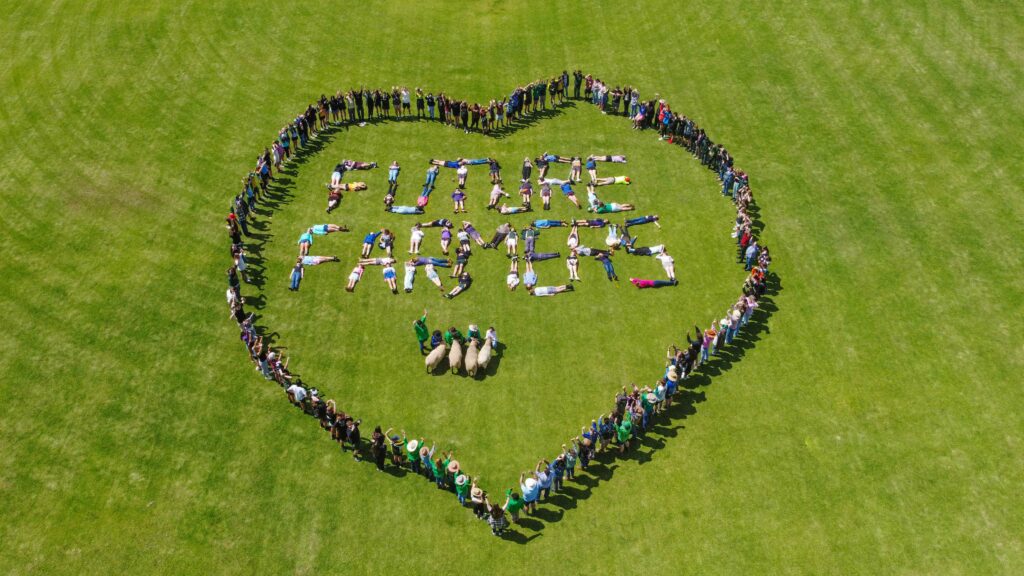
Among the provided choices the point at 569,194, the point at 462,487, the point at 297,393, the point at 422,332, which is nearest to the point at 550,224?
the point at 569,194

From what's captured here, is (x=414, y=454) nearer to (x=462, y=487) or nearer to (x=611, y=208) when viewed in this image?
(x=462, y=487)

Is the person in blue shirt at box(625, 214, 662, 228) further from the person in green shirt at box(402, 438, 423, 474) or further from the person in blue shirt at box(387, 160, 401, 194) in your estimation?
the person in green shirt at box(402, 438, 423, 474)

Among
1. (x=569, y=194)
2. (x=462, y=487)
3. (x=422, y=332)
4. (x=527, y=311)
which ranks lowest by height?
(x=527, y=311)

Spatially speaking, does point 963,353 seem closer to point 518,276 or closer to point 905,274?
point 905,274

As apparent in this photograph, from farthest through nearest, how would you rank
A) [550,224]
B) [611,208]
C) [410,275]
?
[611,208], [550,224], [410,275]

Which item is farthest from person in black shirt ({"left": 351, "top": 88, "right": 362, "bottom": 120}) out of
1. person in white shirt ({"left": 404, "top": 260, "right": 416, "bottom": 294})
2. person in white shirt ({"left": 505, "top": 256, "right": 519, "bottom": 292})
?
person in white shirt ({"left": 505, "top": 256, "right": 519, "bottom": 292})

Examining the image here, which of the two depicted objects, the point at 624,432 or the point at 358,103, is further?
the point at 358,103

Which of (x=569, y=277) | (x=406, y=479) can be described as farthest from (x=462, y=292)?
(x=406, y=479)
